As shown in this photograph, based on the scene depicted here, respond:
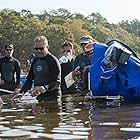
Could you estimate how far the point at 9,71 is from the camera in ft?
36.8

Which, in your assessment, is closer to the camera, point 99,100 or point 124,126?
point 124,126

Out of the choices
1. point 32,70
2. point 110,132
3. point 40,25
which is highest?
point 40,25

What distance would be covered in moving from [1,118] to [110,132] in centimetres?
202

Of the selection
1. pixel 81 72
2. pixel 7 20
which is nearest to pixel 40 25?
pixel 7 20

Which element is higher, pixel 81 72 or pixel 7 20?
pixel 7 20

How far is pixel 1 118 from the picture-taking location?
21.5ft

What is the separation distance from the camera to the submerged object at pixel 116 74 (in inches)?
317

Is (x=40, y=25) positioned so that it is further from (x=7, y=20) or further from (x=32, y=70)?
(x=32, y=70)

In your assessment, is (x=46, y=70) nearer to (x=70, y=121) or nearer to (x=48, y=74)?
(x=48, y=74)

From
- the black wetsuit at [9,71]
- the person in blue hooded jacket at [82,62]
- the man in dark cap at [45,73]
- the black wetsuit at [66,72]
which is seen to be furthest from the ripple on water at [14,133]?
the black wetsuit at [9,71]

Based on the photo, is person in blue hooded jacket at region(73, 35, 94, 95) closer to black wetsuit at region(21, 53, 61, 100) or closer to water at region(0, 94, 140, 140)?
black wetsuit at region(21, 53, 61, 100)

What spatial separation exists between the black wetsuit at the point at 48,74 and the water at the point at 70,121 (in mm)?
240

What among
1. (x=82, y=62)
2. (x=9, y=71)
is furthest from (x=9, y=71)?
(x=82, y=62)

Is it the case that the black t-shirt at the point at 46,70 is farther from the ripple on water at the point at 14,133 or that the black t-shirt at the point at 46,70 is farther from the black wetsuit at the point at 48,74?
the ripple on water at the point at 14,133
